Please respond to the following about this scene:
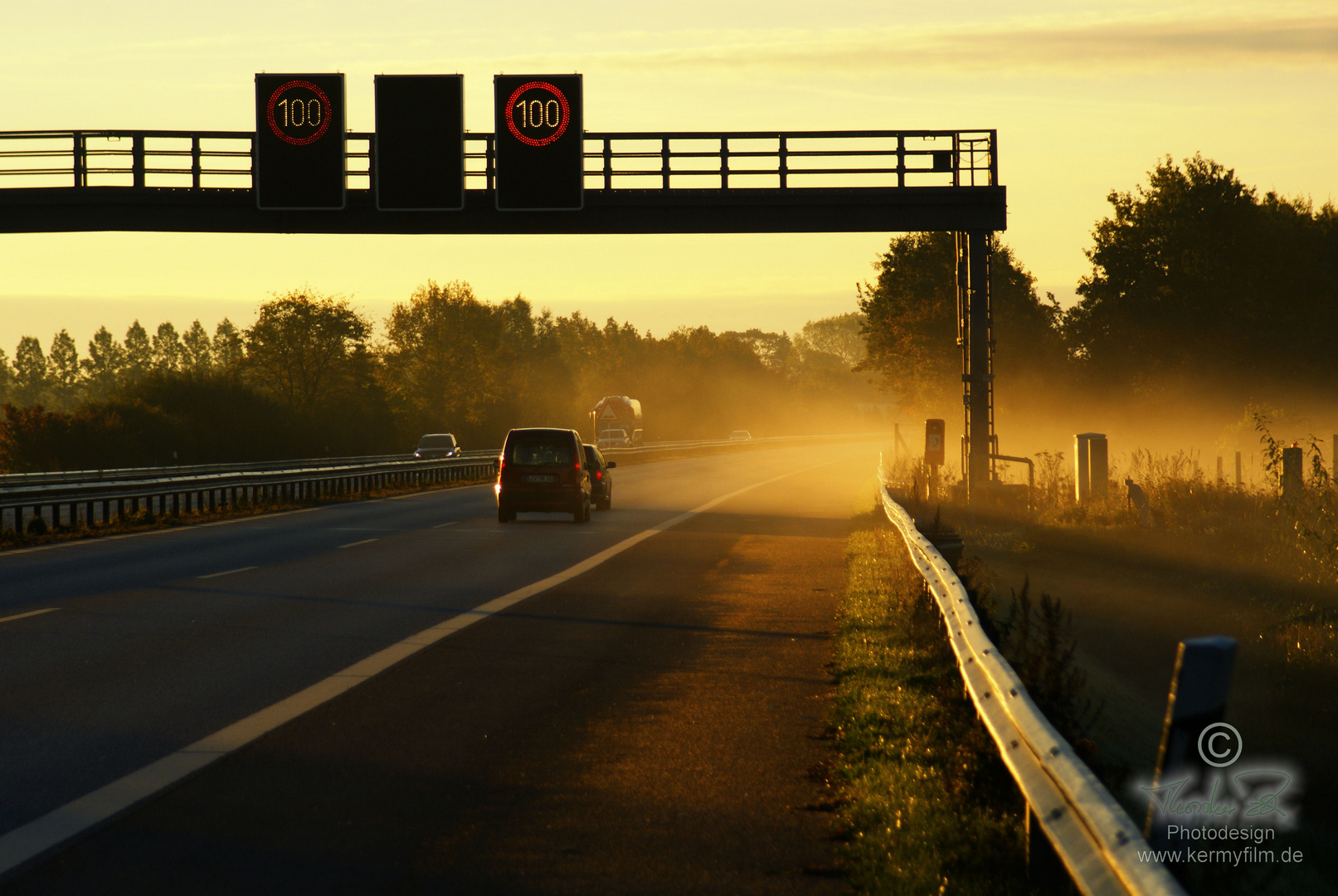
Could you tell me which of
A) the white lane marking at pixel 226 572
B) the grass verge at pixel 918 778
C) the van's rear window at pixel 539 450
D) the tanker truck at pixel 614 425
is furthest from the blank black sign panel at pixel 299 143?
the tanker truck at pixel 614 425

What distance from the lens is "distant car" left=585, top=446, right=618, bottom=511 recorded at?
97.7ft

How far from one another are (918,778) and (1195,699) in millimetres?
3458

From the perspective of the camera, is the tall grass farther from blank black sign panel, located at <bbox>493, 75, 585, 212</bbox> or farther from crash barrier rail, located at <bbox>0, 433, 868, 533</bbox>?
crash barrier rail, located at <bbox>0, 433, 868, 533</bbox>

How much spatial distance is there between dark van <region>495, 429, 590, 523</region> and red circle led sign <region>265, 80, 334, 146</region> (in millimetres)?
7762

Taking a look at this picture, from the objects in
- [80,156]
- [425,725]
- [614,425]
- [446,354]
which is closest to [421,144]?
[80,156]

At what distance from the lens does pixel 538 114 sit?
27516 millimetres

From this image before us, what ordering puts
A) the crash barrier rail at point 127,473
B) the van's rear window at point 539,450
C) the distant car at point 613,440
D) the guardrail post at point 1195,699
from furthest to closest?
the distant car at point 613,440 → the crash barrier rail at point 127,473 → the van's rear window at point 539,450 → the guardrail post at point 1195,699

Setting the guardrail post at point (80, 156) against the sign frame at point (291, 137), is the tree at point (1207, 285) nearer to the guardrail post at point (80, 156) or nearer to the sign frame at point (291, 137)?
the sign frame at point (291, 137)

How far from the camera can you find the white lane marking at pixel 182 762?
17.6 ft

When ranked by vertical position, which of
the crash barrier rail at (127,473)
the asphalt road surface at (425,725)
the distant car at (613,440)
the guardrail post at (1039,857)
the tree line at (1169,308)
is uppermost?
the tree line at (1169,308)

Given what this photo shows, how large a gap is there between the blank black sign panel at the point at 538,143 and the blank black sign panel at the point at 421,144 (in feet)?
2.84

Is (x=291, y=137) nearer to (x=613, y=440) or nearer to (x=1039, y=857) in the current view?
(x=1039, y=857)

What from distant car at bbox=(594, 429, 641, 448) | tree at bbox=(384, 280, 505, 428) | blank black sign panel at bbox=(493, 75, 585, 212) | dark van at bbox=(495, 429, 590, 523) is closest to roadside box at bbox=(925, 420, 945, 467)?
dark van at bbox=(495, 429, 590, 523)

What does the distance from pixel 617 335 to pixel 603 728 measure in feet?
570
